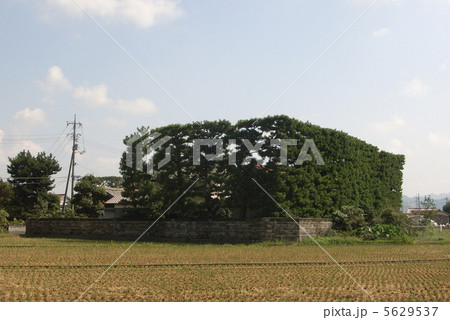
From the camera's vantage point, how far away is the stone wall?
82.9 feet

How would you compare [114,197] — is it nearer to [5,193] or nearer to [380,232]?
[5,193]

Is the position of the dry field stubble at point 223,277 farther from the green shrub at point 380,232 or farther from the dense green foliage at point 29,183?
the dense green foliage at point 29,183

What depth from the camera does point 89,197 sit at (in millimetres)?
46750

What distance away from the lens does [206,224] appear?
27.0 metres

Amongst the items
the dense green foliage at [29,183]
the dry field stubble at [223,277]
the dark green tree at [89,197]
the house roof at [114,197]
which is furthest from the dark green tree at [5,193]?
the dry field stubble at [223,277]

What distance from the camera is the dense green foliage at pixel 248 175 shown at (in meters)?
26.6

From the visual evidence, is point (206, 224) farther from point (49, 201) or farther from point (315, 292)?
point (49, 201)

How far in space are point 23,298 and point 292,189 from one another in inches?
741

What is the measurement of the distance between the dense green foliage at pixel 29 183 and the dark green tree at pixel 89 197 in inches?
191

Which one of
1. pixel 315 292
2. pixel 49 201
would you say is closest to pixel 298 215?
pixel 315 292

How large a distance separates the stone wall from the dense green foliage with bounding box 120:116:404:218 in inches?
37.3

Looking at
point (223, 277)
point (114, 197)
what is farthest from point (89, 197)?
point (223, 277)

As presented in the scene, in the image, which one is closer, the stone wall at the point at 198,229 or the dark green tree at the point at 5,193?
the stone wall at the point at 198,229

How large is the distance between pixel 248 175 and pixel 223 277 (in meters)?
14.2
